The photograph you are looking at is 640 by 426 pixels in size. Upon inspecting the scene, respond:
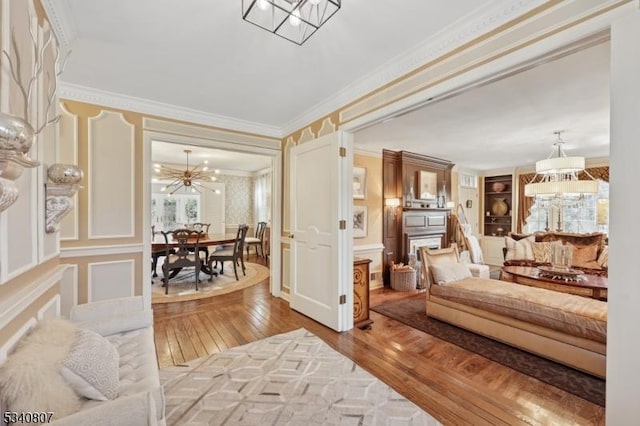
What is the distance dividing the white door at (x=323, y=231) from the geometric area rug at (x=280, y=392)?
65 centimetres

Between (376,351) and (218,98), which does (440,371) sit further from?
(218,98)

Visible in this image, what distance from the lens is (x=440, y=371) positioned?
2.22m

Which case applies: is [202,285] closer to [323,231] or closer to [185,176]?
[185,176]

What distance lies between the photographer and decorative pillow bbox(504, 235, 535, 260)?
14.9ft

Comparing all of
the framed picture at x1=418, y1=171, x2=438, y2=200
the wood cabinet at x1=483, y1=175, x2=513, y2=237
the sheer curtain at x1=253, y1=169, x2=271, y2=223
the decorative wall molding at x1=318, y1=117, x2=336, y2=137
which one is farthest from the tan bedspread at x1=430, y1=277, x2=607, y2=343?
the sheer curtain at x1=253, y1=169, x2=271, y2=223

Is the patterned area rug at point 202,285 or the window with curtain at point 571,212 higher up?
the window with curtain at point 571,212

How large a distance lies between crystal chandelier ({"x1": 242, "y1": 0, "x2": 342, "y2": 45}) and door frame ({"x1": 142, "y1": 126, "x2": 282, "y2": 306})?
6.55 feet

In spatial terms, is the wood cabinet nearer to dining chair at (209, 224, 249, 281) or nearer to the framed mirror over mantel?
the framed mirror over mantel

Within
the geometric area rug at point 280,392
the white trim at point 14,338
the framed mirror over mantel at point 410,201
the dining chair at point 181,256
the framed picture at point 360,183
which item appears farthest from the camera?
the framed mirror over mantel at point 410,201

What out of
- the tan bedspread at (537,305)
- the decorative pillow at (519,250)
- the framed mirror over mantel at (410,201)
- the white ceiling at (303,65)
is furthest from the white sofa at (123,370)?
the decorative pillow at (519,250)

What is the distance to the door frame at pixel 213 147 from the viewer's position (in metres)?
3.15


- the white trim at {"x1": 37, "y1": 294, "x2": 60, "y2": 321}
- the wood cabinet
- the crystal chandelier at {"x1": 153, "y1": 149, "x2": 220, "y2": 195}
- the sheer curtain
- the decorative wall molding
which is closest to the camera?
the white trim at {"x1": 37, "y1": 294, "x2": 60, "y2": 321}

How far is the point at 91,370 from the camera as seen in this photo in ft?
3.85

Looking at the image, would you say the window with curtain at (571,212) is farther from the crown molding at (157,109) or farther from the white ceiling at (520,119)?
the crown molding at (157,109)
